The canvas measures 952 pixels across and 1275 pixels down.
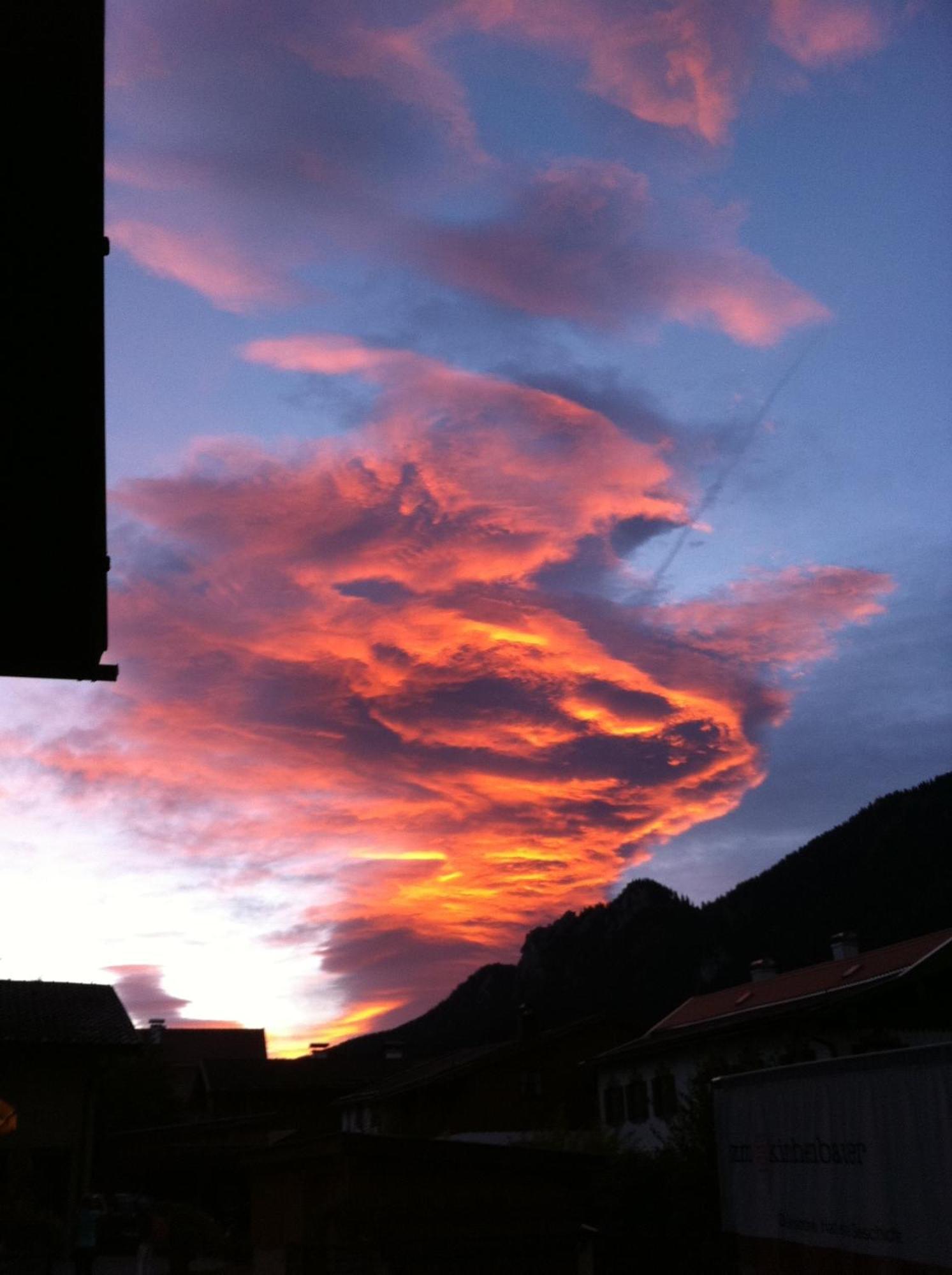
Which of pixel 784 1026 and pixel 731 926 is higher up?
pixel 731 926

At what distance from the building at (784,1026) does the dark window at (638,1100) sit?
45 millimetres

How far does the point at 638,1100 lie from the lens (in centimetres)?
4166

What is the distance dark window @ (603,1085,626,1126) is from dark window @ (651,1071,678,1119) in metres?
2.82

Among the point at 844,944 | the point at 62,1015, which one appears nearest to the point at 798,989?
the point at 844,944

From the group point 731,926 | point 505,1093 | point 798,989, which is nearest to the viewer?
point 798,989

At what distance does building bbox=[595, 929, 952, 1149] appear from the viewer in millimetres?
31422

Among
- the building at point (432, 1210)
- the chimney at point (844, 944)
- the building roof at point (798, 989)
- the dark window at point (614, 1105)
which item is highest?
the chimney at point (844, 944)

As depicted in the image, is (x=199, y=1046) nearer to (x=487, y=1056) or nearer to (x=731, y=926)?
(x=731, y=926)

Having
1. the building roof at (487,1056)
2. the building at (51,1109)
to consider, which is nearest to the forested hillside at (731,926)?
the building roof at (487,1056)

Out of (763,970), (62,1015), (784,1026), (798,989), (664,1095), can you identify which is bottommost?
(664,1095)

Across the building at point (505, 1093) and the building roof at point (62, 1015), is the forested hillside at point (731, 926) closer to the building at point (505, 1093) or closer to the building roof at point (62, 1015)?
the building at point (505, 1093)

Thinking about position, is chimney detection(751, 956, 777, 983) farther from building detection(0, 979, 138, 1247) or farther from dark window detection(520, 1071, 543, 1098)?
building detection(0, 979, 138, 1247)

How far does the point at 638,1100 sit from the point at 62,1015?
21.2 meters

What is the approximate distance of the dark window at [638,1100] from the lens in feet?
135
